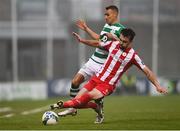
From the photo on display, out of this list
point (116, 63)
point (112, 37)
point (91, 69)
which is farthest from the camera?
point (91, 69)

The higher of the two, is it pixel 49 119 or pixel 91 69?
pixel 91 69

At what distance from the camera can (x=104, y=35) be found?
15.9 meters

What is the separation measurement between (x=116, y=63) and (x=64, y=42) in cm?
2860

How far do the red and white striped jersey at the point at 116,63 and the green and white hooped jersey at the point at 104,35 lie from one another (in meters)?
0.73

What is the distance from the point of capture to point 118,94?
41.5 meters

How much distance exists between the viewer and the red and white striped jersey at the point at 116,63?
15.0 meters

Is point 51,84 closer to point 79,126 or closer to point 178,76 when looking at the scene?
point 178,76

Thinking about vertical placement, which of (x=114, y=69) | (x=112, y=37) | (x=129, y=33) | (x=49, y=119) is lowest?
(x=49, y=119)

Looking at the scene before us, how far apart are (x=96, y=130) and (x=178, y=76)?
2919cm

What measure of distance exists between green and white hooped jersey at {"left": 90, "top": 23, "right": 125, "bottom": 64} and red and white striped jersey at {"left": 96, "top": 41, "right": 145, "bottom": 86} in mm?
728

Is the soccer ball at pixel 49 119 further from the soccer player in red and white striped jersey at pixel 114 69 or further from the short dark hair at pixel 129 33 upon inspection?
the short dark hair at pixel 129 33

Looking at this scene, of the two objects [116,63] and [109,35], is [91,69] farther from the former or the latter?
[116,63]

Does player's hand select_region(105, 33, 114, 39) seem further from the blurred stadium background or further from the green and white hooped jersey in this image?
the blurred stadium background

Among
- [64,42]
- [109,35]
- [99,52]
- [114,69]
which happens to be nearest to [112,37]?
[109,35]
